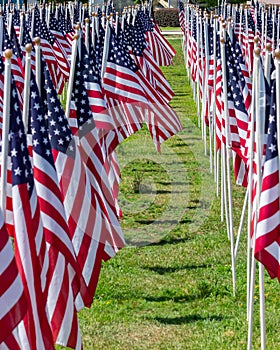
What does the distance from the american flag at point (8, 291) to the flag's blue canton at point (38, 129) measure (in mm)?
1266

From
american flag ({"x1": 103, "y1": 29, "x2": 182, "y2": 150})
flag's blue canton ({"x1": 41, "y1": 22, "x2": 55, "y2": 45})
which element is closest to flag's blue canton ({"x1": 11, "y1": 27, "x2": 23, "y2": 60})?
american flag ({"x1": 103, "y1": 29, "x2": 182, "y2": 150})

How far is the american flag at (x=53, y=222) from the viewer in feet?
22.5

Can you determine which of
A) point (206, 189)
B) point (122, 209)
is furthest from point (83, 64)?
point (206, 189)

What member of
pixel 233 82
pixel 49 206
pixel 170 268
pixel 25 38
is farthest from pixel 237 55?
pixel 25 38

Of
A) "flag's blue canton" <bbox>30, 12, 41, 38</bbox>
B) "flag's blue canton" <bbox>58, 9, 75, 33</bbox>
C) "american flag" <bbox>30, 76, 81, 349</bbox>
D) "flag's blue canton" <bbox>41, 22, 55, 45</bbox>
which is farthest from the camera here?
"flag's blue canton" <bbox>58, 9, 75, 33</bbox>

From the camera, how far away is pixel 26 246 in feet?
20.5

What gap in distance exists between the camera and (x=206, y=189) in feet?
52.0

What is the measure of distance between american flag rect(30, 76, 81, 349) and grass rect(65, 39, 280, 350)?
217 centimetres

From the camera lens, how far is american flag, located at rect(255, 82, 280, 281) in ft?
23.1

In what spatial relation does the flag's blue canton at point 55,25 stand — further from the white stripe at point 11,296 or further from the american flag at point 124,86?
the white stripe at point 11,296

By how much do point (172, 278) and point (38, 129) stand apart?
4.67 meters

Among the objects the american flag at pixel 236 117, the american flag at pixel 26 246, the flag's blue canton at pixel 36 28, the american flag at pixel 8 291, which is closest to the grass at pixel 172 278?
the american flag at pixel 236 117

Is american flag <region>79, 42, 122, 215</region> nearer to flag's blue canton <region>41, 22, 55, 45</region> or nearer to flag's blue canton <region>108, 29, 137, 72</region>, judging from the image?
flag's blue canton <region>108, 29, 137, 72</region>

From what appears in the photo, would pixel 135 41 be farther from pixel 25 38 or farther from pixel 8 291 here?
pixel 8 291
